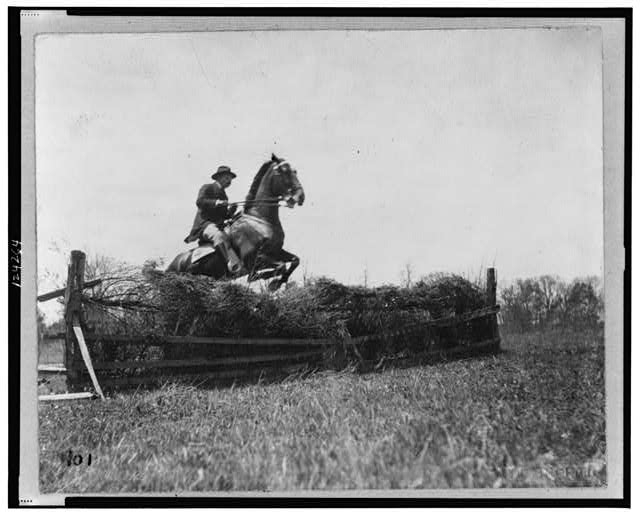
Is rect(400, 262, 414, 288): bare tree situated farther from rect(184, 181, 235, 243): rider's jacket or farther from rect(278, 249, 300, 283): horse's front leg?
rect(184, 181, 235, 243): rider's jacket

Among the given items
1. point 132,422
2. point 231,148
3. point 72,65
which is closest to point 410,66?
point 231,148

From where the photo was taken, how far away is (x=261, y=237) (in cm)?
893

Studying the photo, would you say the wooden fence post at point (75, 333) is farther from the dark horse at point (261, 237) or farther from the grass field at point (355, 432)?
the dark horse at point (261, 237)

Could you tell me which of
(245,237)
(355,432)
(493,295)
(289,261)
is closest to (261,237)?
(245,237)

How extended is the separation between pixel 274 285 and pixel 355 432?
6.45 feet

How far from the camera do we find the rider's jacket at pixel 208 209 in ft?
28.6

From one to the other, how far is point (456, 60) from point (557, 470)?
14.7 feet

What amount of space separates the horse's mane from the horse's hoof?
91 centimetres

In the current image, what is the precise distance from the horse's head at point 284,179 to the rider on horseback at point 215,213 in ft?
1.55

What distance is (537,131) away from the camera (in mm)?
8555

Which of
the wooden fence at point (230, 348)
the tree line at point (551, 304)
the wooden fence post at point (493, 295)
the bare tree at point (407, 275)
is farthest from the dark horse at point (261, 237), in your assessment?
the tree line at point (551, 304)

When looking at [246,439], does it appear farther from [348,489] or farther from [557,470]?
[557,470]

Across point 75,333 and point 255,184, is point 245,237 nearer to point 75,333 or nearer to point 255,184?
point 255,184

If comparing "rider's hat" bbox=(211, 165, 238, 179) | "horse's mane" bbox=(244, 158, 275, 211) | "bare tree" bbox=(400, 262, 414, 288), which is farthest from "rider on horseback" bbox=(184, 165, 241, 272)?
"bare tree" bbox=(400, 262, 414, 288)
